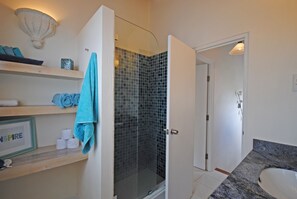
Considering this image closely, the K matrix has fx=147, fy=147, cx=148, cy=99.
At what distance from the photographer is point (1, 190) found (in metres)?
1.25

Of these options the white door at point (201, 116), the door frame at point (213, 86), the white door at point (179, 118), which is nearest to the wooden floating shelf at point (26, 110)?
the white door at point (179, 118)

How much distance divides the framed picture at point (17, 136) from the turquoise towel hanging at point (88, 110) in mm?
544

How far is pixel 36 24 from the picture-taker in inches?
52.4

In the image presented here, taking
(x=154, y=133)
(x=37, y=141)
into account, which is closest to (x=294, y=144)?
(x=154, y=133)

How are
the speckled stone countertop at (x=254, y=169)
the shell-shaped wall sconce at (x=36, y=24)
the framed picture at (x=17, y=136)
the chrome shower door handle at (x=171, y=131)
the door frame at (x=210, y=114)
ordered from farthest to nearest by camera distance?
the door frame at (x=210, y=114) < the chrome shower door handle at (x=171, y=131) < the shell-shaped wall sconce at (x=36, y=24) < the framed picture at (x=17, y=136) < the speckled stone countertop at (x=254, y=169)

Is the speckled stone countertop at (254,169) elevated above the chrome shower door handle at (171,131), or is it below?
below

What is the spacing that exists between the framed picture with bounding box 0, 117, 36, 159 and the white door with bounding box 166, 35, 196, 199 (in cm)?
129

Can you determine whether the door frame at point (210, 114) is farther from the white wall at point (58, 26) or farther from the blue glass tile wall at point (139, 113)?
the white wall at point (58, 26)

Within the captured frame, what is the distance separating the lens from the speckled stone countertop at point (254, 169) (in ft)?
2.00

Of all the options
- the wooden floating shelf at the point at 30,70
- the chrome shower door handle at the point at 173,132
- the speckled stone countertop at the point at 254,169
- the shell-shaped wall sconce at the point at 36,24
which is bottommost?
the speckled stone countertop at the point at 254,169

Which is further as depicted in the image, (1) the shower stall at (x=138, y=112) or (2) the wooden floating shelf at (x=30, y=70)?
(1) the shower stall at (x=138, y=112)

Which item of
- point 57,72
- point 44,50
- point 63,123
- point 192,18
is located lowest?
point 63,123

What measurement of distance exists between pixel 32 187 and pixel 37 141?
1.42 feet

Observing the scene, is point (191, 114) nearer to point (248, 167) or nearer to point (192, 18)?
point (248, 167)
